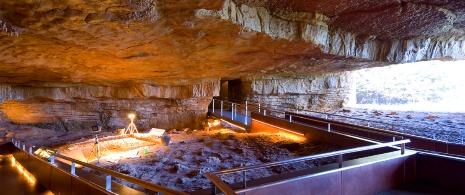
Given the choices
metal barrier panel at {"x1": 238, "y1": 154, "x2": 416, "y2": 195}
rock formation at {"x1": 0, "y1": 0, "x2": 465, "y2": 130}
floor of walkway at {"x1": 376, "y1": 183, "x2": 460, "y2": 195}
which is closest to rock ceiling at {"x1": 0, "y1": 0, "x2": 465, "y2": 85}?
rock formation at {"x1": 0, "y1": 0, "x2": 465, "y2": 130}

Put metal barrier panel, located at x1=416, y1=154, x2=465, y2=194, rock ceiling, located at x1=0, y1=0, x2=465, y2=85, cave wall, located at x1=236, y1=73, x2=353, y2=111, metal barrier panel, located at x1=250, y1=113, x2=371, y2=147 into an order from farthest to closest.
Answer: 1. cave wall, located at x1=236, y1=73, x2=353, y2=111
2. metal barrier panel, located at x1=250, y1=113, x2=371, y2=147
3. rock ceiling, located at x1=0, y1=0, x2=465, y2=85
4. metal barrier panel, located at x1=416, y1=154, x2=465, y2=194

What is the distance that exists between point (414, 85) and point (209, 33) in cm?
3155

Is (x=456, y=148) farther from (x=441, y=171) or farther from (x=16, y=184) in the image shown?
(x=16, y=184)

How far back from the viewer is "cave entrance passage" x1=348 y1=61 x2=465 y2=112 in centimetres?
→ 2755

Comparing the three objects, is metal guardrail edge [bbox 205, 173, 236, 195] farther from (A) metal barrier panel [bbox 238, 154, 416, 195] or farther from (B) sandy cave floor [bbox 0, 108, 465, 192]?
(B) sandy cave floor [bbox 0, 108, 465, 192]

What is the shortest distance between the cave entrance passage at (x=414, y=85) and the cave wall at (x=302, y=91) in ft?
22.9

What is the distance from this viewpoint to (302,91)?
1895 centimetres

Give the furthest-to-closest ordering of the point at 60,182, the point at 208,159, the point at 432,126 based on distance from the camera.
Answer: the point at 432,126, the point at 208,159, the point at 60,182

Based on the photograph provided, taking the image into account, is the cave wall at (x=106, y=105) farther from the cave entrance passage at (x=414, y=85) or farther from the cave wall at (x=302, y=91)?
the cave entrance passage at (x=414, y=85)

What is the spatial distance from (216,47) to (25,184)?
5927 millimetres

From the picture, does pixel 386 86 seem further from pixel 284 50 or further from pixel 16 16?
pixel 16 16

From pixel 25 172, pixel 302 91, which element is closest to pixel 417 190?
pixel 25 172

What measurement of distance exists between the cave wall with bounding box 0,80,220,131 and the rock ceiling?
436 centimetres

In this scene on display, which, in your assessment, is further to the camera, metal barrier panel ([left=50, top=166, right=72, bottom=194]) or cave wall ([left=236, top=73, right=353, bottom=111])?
cave wall ([left=236, top=73, right=353, bottom=111])
